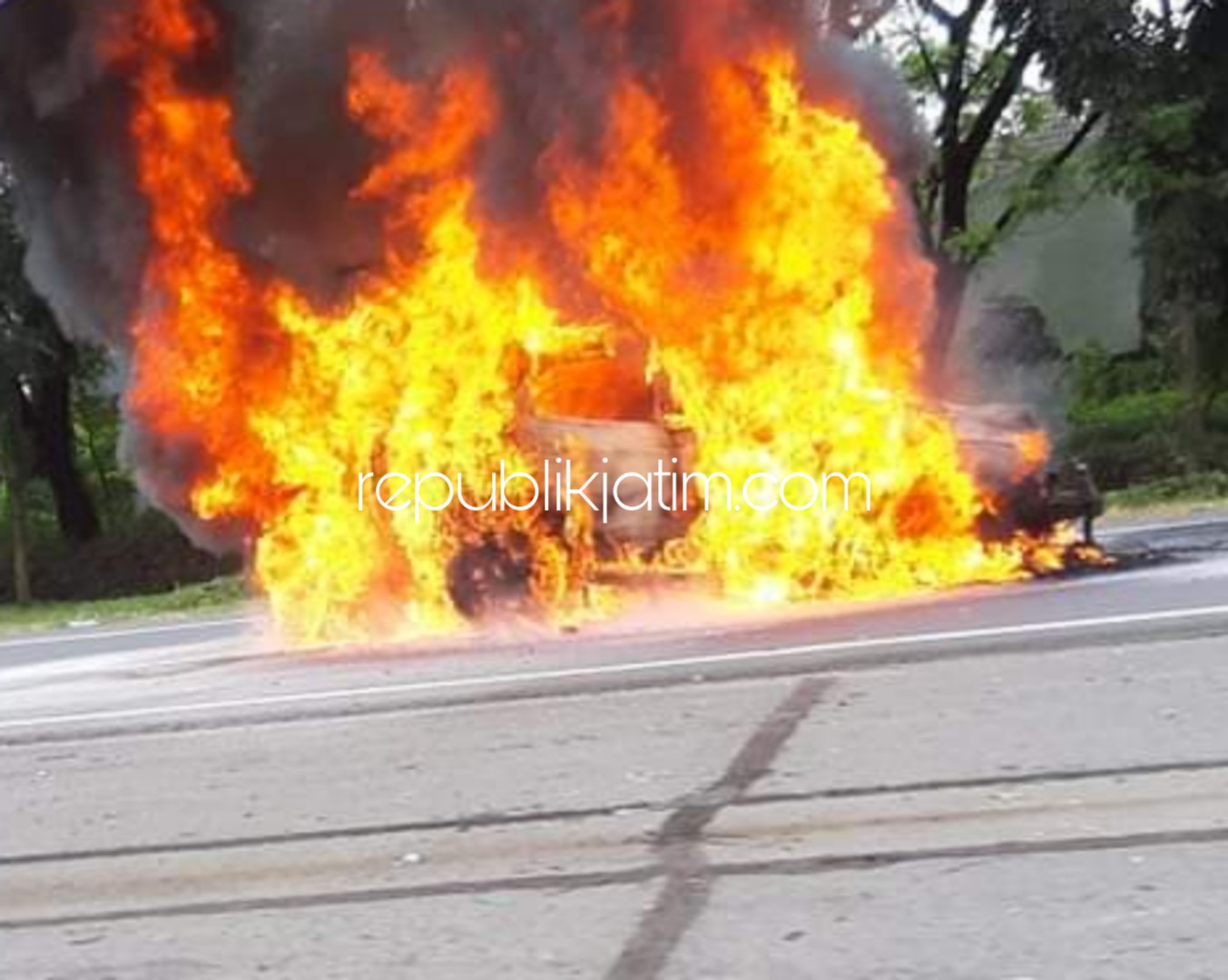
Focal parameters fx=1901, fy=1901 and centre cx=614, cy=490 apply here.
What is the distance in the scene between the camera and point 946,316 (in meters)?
17.8

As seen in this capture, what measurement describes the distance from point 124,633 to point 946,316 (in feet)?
26.2

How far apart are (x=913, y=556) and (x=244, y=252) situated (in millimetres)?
4919

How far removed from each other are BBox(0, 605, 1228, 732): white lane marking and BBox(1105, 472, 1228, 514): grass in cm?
902

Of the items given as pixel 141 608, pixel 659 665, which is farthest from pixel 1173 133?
pixel 659 665

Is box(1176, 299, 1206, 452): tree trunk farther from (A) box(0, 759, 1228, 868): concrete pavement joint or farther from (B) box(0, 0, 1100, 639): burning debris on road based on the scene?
(A) box(0, 759, 1228, 868): concrete pavement joint

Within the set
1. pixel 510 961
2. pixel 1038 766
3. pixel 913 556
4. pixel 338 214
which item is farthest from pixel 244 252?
pixel 510 961

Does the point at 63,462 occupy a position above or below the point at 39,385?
below

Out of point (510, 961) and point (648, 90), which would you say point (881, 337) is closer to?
point (648, 90)

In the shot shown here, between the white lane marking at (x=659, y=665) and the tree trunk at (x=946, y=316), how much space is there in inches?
175

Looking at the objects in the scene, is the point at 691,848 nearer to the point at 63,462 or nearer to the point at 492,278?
the point at 492,278

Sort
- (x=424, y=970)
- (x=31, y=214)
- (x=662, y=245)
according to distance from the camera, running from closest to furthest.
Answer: (x=424, y=970) < (x=662, y=245) < (x=31, y=214)

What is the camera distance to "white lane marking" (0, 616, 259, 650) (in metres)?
14.7

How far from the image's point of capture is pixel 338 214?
12.8 m

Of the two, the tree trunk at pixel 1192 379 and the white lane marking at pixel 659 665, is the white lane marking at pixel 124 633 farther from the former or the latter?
the tree trunk at pixel 1192 379
